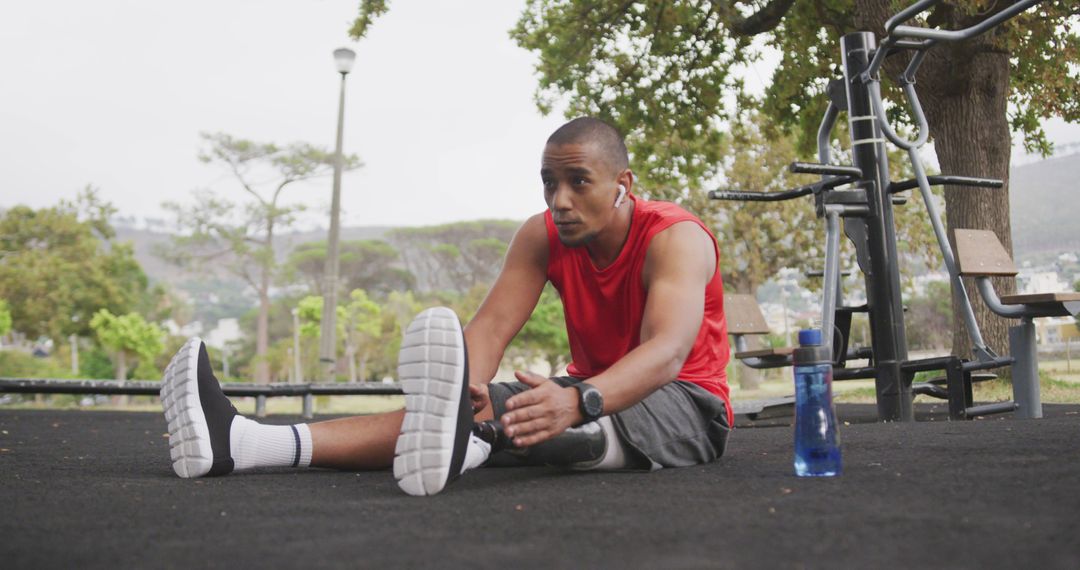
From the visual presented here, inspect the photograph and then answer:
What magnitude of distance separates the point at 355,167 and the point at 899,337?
3063 centimetres

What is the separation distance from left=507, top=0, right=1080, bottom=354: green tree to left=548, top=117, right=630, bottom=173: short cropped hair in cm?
453

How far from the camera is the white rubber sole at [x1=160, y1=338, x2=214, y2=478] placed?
2154 millimetres

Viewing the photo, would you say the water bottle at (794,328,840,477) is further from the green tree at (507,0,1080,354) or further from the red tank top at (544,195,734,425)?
the green tree at (507,0,1080,354)

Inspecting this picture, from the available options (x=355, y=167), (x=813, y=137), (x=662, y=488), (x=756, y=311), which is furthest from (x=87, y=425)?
(x=355, y=167)

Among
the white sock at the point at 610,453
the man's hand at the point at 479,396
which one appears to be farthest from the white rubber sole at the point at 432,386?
the white sock at the point at 610,453

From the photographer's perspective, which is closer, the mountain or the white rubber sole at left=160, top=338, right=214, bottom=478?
the white rubber sole at left=160, top=338, right=214, bottom=478

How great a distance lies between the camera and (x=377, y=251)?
166ft

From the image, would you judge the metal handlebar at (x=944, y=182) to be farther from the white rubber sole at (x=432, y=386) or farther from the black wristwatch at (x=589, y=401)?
the white rubber sole at (x=432, y=386)

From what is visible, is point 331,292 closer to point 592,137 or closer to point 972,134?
point 972,134

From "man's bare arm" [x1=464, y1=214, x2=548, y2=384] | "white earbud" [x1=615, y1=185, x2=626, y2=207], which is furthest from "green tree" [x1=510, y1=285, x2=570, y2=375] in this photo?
"white earbud" [x1=615, y1=185, x2=626, y2=207]

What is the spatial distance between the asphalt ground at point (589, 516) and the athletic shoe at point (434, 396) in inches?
3.7

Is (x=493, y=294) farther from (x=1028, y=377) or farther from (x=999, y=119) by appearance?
(x=999, y=119)

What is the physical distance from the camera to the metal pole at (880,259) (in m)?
3.93

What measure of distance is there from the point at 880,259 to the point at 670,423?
6.71 ft
